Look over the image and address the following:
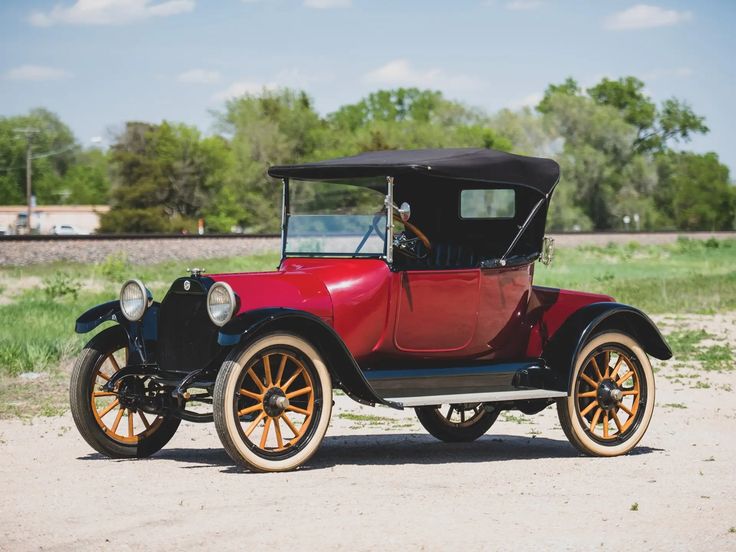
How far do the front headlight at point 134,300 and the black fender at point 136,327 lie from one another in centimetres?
7

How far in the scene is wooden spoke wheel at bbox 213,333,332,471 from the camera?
8039 mm

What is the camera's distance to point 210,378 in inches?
336

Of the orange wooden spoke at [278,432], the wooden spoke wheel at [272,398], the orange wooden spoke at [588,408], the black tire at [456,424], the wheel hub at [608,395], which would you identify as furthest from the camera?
the black tire at [456,424]

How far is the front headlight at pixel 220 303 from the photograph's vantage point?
8.30 meters

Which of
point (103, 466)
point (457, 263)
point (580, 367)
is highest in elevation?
point (457, 263)

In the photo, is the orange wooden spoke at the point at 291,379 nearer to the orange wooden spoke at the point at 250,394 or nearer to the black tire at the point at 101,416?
the orange wooden spoke at the point at 250,394

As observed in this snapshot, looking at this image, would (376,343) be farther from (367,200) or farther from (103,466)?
(103,466)

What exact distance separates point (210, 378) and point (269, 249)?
37.0 meters

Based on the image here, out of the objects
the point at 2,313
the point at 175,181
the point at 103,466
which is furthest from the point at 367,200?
the point at 175,181

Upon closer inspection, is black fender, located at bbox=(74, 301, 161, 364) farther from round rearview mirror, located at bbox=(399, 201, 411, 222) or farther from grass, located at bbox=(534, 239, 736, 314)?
grass, located at bbox=(534, 239, 736, 314)

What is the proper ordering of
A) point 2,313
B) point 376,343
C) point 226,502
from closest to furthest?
point 226,502, point 376,343, point 2,313

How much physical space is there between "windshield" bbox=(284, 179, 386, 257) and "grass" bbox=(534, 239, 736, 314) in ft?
54.7

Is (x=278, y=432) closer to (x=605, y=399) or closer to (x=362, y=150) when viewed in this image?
(x=605, y=399)

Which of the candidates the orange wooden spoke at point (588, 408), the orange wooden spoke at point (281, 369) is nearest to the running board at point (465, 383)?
the orange wooden spoke at point (588, 408)
